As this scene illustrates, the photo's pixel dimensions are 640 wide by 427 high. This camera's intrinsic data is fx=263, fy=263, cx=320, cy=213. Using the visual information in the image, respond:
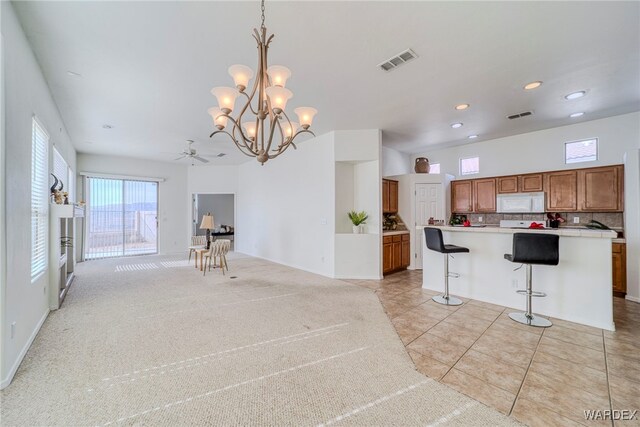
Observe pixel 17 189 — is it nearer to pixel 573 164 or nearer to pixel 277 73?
pixel 277 73

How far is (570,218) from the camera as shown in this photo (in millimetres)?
5105

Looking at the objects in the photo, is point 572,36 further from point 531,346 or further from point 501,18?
point 531,346

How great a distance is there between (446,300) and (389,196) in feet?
9.48

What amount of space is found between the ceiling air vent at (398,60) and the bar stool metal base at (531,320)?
11.0 feet

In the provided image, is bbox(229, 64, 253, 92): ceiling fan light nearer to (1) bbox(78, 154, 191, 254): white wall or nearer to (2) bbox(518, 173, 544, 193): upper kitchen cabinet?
(2) bbox(518, 173, 544, 193): upper kitchen cabinet

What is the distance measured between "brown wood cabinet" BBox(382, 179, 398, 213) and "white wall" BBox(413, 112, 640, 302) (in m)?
1.63

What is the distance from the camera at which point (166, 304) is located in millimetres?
3818

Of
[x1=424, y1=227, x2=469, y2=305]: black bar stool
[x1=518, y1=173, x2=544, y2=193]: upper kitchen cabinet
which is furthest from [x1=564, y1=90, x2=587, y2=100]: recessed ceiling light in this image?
[x1=424, y1=227, x2=469, y2=305]: black bar stool

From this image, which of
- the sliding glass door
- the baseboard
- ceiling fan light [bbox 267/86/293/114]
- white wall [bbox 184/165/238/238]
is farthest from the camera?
white wall [bbox 184/165/238/238]

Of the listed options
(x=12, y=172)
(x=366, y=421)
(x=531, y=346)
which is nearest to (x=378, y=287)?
(x=531, y=346)

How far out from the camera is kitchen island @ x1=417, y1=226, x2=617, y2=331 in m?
3.06

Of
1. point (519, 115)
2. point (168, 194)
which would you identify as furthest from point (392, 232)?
point (168, 194)

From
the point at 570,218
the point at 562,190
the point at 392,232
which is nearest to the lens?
the point at 562,190

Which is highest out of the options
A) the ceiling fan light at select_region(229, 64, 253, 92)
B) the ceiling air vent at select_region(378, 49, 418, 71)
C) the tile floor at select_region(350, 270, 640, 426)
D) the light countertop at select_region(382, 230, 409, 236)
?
the ceiling air vent at select_region(378, 49, 418, 71)
